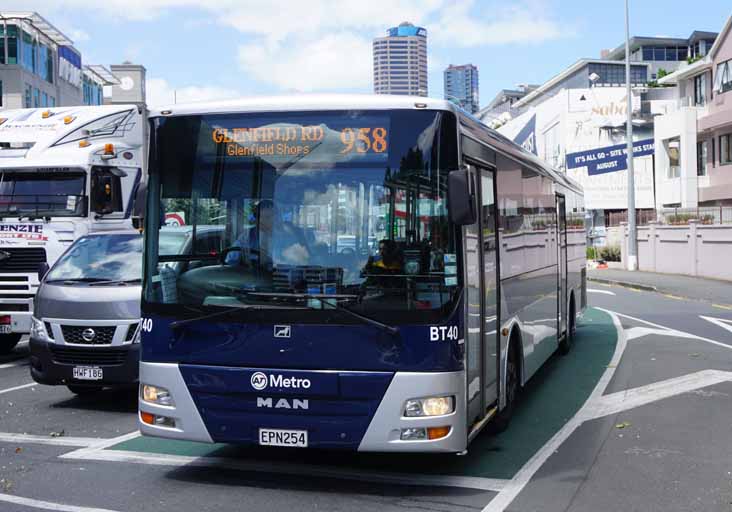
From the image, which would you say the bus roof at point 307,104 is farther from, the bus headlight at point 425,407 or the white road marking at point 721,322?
the white road marking at point 721,322

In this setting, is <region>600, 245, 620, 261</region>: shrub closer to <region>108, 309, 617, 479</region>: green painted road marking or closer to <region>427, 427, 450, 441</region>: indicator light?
<region>108, 309, 617, 479</region>: green painted road marking

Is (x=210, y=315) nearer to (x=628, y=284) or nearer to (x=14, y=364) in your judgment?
(x=14, y=364)

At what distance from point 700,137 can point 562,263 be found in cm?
4180

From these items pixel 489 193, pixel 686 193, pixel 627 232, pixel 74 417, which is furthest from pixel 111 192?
pixel 686 193

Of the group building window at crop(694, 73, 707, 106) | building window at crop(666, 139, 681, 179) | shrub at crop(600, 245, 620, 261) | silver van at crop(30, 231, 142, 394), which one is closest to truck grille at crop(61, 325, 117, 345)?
silver van at crop(30, 231, 142, 394)

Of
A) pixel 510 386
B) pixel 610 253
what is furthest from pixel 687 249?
pixel 510 386

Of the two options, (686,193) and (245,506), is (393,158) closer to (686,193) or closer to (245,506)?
(245,506)

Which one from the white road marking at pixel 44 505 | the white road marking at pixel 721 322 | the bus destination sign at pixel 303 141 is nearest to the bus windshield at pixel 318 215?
the bus destination sign at pixel 303 141

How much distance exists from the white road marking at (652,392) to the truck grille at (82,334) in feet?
17.2

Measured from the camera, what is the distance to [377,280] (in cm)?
639

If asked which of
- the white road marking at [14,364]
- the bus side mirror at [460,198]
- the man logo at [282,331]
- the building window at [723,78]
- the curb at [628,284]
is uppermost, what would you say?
the building window at [723,78]

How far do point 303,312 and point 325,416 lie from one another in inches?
30.4

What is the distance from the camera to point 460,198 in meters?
6.20

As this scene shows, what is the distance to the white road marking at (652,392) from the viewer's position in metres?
9.89
